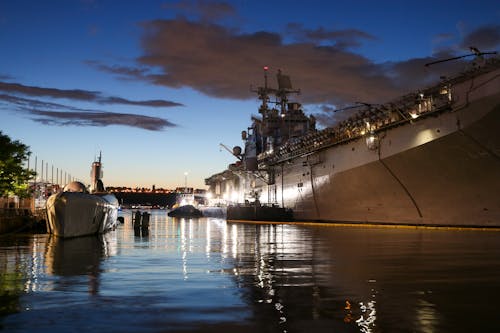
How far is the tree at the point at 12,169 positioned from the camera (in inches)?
1720

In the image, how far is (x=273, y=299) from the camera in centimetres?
828

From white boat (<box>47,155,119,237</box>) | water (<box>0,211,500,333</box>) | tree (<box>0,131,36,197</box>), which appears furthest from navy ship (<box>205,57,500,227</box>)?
tree (<box>0,131,36,197</box>)

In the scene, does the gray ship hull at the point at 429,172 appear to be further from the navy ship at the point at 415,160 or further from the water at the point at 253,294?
the water at the point at 253,294

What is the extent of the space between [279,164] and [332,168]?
18.3 m

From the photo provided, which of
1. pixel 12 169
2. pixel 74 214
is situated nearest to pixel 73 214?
pixel 74 214

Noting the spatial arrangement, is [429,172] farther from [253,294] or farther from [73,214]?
[253,294]

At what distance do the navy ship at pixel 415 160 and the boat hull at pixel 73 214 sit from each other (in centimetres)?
1893

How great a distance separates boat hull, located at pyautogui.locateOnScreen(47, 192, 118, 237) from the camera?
92.3 ft

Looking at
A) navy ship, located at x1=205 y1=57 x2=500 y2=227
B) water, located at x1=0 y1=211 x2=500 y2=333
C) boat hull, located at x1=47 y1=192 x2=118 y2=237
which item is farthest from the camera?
navy ship, located at x1=205 y1=57 x2=500 y2=227

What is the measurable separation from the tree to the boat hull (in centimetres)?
1410

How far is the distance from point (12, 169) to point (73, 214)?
18.8 m

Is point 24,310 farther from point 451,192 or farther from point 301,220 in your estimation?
point 301,220

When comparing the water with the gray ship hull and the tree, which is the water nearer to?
the gray ship hull

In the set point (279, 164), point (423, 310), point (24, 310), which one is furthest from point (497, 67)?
point (279, 164)
